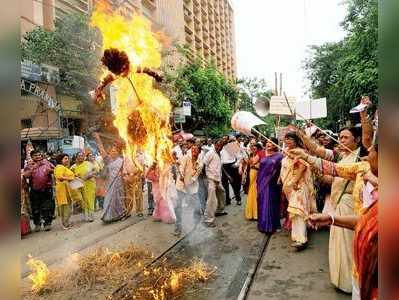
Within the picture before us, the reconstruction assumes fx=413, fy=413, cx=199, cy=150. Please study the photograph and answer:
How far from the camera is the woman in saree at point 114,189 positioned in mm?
10078

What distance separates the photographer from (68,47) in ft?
43.3

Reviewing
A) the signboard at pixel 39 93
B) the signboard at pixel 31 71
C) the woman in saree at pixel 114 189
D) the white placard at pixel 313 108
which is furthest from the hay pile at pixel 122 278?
the signboard at pixel 31 71

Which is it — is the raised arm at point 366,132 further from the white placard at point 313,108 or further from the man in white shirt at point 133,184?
the man in white shirt at point 133,184

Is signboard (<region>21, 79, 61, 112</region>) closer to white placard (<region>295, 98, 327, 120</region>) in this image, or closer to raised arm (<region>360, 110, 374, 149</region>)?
white placard (<region>295, 98, 327, 120</region>)

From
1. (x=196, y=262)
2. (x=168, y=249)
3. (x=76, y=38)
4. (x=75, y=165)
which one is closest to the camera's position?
(x=196, y=262)

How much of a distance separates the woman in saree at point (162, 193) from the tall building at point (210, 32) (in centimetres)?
1193

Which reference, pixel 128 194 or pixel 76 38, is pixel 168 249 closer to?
pixel 128 194

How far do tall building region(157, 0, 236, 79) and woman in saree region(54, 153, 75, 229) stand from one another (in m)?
12.2

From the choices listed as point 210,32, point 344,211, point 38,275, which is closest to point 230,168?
point 38,275

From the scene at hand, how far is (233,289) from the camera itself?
508 cm

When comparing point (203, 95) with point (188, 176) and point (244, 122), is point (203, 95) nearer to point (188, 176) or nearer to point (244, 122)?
point (188, 176)

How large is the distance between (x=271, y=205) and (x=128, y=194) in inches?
169

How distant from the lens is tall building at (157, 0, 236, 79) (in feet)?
70.3
